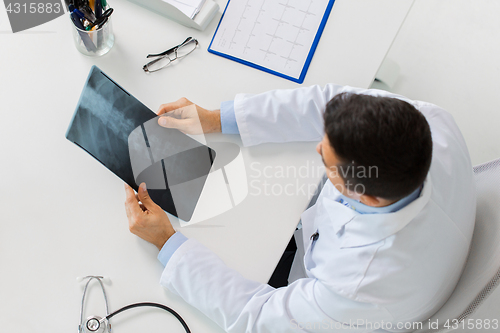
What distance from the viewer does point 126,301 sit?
2.98 ft

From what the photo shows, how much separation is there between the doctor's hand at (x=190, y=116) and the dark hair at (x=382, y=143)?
1.39 feet

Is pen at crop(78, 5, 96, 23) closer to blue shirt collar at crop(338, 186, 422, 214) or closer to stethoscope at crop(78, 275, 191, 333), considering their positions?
stethoscope at crop(78, 275, 191, 333)

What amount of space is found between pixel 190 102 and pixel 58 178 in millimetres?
394

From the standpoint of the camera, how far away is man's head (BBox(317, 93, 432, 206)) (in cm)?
65

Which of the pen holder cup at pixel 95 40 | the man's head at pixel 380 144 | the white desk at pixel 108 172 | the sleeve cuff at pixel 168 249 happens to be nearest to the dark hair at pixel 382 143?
the man's head at pixel 380 144

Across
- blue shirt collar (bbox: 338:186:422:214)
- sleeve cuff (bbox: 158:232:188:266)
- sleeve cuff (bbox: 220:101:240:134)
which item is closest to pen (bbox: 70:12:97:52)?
sleeve cuff (bbox: 220:101:240:134)

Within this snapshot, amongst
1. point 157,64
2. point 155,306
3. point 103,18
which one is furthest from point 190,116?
point 155,306

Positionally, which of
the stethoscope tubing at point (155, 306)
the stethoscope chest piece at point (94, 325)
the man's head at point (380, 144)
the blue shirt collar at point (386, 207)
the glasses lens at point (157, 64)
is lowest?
the stethoscope chest piece at point (94, 325)

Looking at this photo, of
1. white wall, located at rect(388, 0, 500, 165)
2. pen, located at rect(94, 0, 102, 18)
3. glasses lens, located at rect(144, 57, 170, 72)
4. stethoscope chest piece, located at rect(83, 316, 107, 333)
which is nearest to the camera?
stethoscope chest piece, located at rect(83, 316, 107, 333)

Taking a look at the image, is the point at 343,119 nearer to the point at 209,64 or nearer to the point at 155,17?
the point at 209,64

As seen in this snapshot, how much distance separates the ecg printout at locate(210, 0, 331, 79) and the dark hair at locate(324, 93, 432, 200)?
0.47 m

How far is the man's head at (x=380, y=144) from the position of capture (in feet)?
Answer: 2.14

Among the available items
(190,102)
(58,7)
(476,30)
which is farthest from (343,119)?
(476,30)

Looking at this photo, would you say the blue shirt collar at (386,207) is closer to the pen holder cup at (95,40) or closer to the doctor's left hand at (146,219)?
the doctor's left hand at (146,219)
